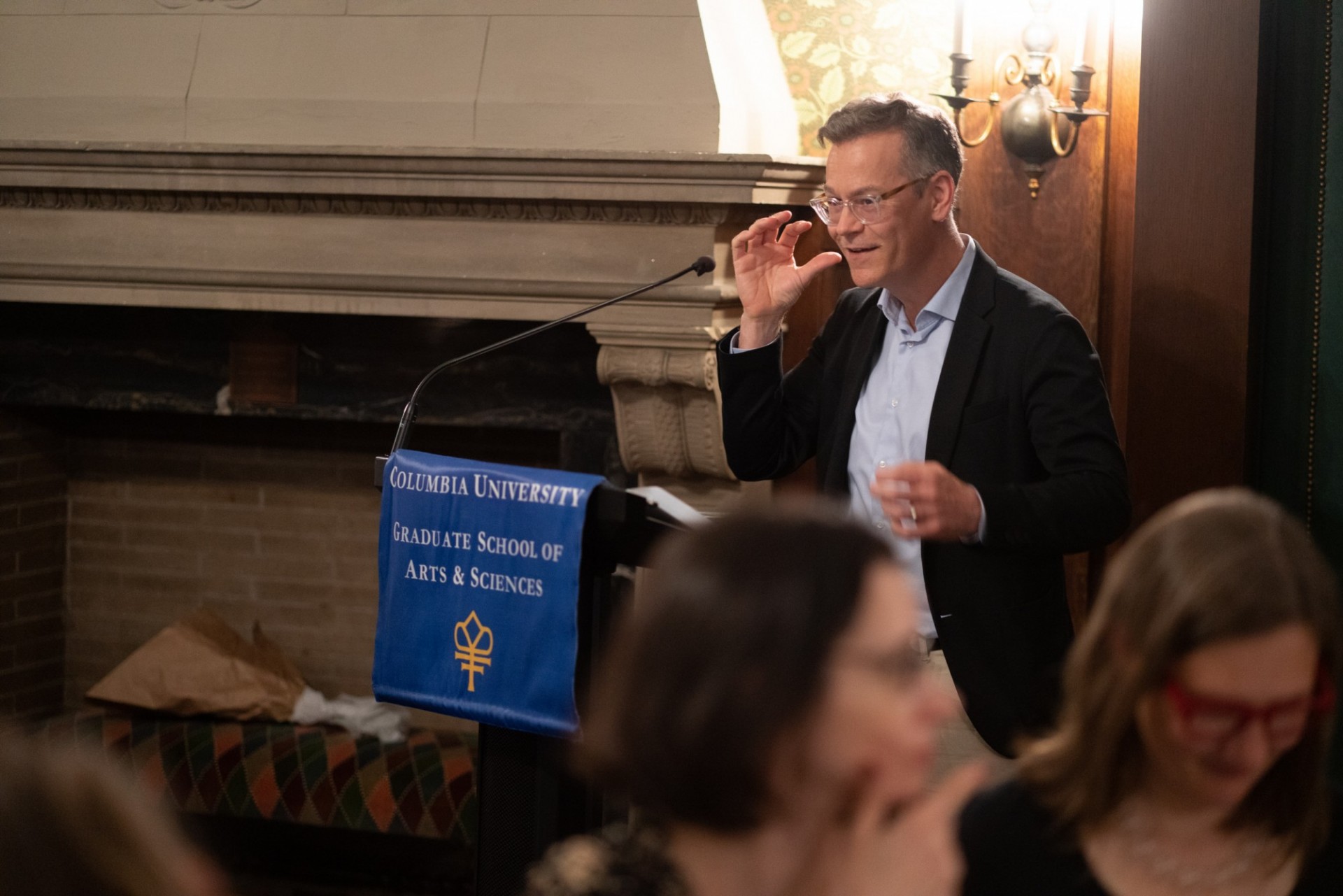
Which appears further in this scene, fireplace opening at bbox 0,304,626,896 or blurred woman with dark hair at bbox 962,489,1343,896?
fireplace opening at bbox 0,304,626,896

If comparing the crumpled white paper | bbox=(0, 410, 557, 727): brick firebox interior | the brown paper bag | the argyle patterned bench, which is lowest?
the argyle patterned bench

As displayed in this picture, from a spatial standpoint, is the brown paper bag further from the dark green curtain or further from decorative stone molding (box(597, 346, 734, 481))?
the dark green curtain

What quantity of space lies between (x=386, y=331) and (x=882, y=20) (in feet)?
4.16

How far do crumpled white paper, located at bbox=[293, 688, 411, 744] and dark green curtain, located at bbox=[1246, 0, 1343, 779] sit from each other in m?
1.99

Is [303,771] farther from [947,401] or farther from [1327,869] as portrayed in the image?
[1327,869]

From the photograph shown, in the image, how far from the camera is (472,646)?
1771mm

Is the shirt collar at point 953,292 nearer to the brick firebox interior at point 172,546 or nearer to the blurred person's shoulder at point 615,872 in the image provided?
the blurred person's shoulder at point 615,872

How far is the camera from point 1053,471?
5.84ft

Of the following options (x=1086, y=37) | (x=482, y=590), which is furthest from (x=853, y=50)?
(x=482, y=590)

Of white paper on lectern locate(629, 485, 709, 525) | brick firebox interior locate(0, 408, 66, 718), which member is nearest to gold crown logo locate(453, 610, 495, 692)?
white paper on lectern locate(629, 485, 709, 525)

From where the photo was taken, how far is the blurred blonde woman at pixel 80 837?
2.07ft

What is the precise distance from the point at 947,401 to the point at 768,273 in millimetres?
359

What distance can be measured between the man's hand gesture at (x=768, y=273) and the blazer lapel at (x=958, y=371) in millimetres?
211

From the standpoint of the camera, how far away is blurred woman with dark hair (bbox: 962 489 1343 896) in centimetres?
98
